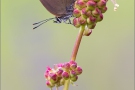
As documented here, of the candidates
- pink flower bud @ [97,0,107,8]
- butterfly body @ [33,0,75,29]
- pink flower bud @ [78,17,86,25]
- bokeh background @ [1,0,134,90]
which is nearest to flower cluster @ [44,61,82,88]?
pink flower bud @ [78,17,86,25]

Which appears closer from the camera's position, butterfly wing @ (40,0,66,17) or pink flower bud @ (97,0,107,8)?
pink flower bud @ (97,0,107,8)

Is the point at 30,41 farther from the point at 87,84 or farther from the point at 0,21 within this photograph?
the point at 87,84

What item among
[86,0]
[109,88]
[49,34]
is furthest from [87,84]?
[86,0]

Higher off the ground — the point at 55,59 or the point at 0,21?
the point at 0,21

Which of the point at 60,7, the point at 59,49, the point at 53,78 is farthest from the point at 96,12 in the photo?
the point at 59,49

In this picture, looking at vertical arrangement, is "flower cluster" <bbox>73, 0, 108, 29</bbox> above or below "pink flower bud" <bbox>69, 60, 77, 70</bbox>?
above

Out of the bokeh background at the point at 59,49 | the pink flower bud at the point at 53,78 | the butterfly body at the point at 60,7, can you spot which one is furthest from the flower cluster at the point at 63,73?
the bokeh background at the point at 59,49

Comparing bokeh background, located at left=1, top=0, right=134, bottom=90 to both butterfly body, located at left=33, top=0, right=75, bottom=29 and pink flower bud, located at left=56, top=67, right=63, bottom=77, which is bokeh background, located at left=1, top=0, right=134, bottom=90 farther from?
pink flower bud, located at left=56, top=67, right=63, bottom=77
